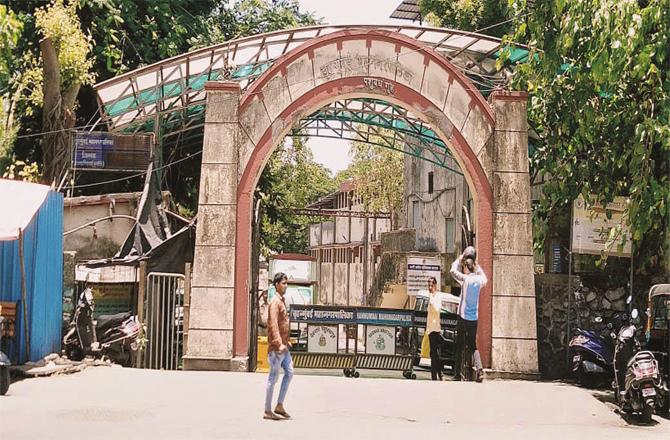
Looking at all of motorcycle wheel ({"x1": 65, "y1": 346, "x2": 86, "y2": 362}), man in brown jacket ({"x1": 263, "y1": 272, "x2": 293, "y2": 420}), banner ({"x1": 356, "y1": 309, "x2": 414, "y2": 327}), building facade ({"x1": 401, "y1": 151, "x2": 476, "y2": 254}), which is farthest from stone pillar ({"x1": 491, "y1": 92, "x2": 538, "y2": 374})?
building facade ({"x1": 401, "y1": 151, "x2": 476, "y2": 254})

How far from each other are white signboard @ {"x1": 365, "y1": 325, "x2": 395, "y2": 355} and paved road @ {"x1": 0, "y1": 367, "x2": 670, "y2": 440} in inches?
91.1

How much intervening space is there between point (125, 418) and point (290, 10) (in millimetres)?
20395

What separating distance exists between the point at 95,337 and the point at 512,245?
7.25 m

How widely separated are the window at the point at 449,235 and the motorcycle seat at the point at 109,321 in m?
20.0

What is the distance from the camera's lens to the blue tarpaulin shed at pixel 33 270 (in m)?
12.6

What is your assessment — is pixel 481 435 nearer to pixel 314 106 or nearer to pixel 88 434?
pixel 88 434

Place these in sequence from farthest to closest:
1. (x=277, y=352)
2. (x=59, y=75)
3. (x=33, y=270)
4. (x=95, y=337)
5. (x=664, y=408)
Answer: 1. (x=59, y=75)
2. (x=95, y=337)
3. (x=33, y=270)
4. (x=664, y=408)
5. (x=277, y=352)

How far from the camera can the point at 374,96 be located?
14883mm

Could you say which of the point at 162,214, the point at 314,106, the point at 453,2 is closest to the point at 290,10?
the point at 453,2

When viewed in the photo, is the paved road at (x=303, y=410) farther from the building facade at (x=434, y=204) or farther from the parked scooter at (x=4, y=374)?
the building facade at (x=434, y=204)

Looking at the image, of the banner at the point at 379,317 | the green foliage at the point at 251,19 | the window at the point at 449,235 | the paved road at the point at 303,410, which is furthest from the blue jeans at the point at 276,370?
the window at the point at 449,235

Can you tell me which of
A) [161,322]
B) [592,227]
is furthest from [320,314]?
[592,227]

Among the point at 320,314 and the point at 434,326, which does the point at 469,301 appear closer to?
the point at 434,326

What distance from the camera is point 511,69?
1911cm
